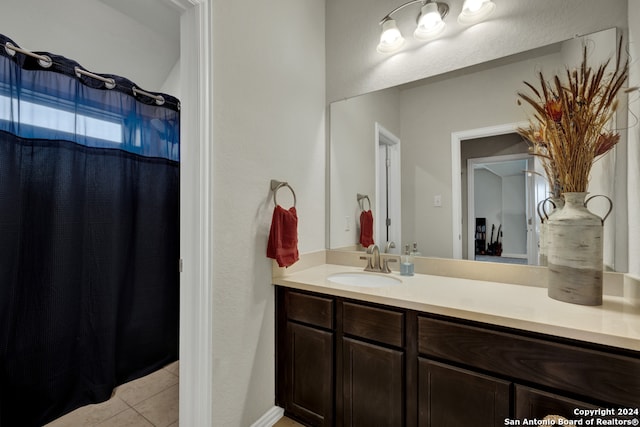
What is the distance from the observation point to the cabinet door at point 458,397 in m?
0.95

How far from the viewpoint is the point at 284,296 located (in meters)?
1.53

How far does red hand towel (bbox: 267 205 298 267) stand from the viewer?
1.46 meters

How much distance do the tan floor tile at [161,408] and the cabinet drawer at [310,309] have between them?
0.96m

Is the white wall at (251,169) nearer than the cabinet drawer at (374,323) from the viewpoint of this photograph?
No

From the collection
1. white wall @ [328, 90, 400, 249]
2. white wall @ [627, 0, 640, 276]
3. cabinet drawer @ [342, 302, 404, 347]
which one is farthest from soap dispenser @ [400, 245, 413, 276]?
white wall @ [627, 0, 640, 276]

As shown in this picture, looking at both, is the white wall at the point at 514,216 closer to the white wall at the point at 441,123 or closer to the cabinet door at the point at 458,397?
the white wall at the point at 441,123

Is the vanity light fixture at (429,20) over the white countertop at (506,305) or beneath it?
over

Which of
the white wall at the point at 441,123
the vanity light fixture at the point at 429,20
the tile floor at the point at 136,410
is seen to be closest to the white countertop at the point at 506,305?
the white wall at the point at 441,123

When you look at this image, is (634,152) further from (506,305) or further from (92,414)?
(92,414)

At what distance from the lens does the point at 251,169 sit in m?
1.43

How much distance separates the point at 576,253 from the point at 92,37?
10.0 ft

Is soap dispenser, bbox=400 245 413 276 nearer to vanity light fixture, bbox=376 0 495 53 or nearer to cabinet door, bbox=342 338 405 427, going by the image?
cabinet door, bbox=342 338 405 427

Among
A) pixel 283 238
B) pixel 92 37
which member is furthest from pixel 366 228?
pixel 92 37

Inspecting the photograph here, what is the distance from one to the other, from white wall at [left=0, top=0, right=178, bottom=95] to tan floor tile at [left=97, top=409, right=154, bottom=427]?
2290 mm
